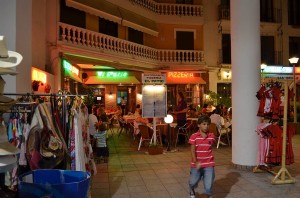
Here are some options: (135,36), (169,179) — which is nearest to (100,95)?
(135,36)

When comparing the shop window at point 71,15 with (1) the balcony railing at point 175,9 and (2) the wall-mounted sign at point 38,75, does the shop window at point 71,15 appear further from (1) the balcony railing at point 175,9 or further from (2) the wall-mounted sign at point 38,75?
(1) the balcony railing at point 175,9

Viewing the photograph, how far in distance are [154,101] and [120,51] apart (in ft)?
21.7

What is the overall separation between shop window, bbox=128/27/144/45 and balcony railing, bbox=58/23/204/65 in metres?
0.68

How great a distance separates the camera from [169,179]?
6582mm

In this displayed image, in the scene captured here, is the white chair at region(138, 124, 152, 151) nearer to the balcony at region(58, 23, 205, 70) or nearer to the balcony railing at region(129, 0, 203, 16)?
the balcony at region(58, 23, 205, 70)

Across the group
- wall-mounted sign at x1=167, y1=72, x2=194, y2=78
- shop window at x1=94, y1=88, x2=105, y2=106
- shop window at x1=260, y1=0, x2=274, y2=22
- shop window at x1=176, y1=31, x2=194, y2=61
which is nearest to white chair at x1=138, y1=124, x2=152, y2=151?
shop window at x1=94, y1=88, x2=105, y2=106

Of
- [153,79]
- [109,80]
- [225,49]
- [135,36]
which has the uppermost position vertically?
[135,36]

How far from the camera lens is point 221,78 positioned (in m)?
20.4

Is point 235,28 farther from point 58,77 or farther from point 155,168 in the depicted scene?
point 58,77

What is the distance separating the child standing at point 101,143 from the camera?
8.27 metres

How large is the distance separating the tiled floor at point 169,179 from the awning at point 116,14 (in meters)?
7.26

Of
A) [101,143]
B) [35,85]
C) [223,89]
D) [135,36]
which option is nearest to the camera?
[101,143]

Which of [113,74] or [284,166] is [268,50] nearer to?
[113,74]

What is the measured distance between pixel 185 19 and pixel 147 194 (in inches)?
619
